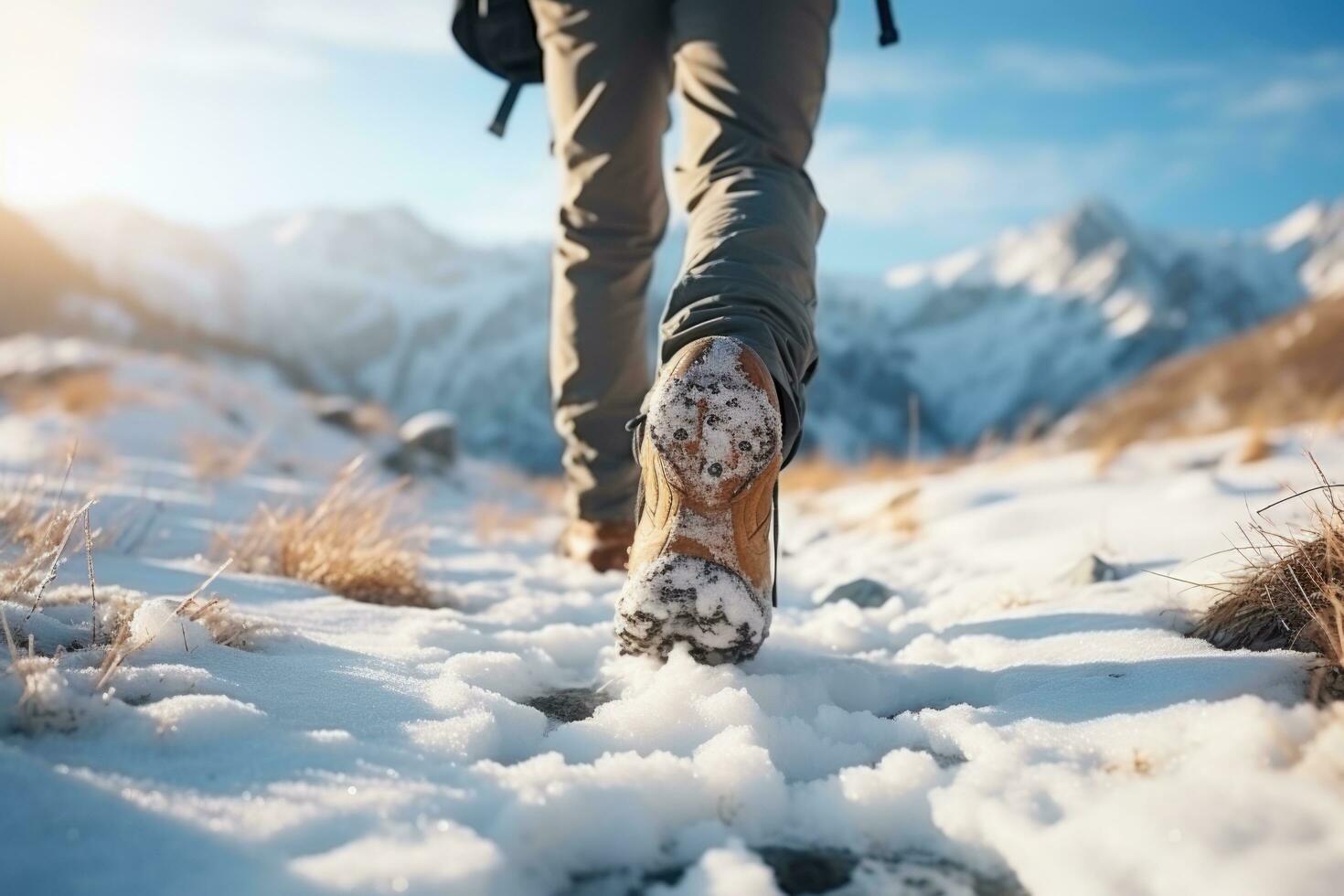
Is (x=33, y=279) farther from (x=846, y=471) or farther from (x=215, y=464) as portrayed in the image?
(x=846, y=471)

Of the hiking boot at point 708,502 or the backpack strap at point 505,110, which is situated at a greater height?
the backpack strap at point 505,110

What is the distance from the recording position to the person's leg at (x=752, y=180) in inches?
42.5


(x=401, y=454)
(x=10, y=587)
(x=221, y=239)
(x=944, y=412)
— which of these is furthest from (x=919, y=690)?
(x=944, y=412)

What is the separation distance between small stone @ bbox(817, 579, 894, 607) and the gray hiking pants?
1.73 feet

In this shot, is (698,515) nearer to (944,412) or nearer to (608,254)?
(608,254)

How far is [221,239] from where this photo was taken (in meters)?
68.6

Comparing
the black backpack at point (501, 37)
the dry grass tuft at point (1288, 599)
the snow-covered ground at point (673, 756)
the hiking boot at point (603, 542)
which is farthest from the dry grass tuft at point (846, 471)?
the dry grass tuft at point (1288, 599)

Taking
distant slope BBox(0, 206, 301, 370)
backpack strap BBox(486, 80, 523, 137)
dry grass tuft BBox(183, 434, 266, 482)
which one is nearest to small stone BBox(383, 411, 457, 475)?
dry grass tuft BBox(183, 434, 266, 482)

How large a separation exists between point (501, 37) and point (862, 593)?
148cm

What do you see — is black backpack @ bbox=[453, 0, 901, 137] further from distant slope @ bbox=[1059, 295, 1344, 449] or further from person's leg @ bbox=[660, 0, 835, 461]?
distant slope @ bbox=[1059, 295, 1344, 449]

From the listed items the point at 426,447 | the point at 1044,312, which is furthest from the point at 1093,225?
the point at 426,447

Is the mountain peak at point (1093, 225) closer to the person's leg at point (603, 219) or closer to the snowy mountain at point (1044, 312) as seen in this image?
the snowy mountain at point (1044, 312)

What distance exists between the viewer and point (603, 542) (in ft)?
6.56

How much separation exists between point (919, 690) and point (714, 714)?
1.08ft
